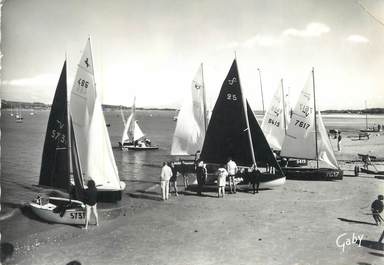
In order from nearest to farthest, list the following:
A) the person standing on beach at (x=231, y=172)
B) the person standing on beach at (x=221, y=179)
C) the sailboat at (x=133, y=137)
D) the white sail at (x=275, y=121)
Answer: the person standing on beach at (x=221, y=179), the person standing on beach at (x=231, y=172), the white sail at (x=275, y=121), the sailboat at (x=133, y=137)

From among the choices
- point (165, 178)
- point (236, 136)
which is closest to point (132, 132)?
point (236, 136)

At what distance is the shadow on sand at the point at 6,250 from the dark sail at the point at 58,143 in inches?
127

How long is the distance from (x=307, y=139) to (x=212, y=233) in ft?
42.8

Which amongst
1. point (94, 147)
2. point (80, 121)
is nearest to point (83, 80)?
point (80, 121)

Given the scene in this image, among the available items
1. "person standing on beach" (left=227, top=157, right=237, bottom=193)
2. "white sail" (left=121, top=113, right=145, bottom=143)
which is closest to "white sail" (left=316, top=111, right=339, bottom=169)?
"person standing on beach" (left=227, top=157, right=237, bottom=193)

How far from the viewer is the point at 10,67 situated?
Answer: 39.6 ft

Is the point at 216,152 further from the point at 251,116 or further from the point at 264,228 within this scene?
the point at 264,228

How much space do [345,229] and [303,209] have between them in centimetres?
261

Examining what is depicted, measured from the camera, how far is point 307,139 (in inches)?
899

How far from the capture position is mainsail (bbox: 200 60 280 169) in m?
18.3

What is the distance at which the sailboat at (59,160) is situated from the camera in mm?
13759

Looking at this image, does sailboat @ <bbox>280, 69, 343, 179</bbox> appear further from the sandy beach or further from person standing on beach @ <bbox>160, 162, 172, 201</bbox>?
person standing on beach @ <bbox>160, 162, 172, 201</bbox>

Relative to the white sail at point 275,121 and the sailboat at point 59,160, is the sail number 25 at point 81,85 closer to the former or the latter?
the sailboat at point 59,160

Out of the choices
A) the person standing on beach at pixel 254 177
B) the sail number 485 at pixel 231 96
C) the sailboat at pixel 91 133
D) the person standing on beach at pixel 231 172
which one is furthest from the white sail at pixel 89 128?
the sail number 485 at pixel 231 96
